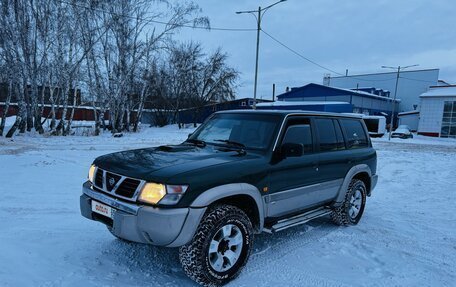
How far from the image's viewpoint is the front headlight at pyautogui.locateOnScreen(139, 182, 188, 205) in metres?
3.01

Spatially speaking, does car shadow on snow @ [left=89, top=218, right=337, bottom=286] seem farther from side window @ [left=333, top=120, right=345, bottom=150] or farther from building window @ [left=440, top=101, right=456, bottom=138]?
building window @ [left=440, top=101, right=456, bottom=138]

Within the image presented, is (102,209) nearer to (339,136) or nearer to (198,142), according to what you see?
(198,142)

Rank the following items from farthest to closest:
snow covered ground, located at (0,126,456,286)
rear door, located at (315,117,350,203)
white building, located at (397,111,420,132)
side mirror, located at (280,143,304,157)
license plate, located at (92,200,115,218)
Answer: white building, located at (397,111,420,132)
rear door, located at (315,117,350,203)
side mirror, located at (280,143,304,157)
snow covered ground, located at (0,126,456,286)
license plate, located at (92,200,115,218)

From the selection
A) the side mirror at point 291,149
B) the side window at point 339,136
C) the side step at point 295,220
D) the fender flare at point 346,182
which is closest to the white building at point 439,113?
the fender flare at point 346,182

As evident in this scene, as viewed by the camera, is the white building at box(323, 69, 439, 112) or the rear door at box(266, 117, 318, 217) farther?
the white building at box(323, 69, 439, 112)

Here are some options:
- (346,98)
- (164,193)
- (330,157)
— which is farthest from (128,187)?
(346,98)

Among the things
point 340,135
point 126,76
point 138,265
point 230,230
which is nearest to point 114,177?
point 138,265

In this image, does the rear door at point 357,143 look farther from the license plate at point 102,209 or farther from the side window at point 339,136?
the license plate at point 102,209

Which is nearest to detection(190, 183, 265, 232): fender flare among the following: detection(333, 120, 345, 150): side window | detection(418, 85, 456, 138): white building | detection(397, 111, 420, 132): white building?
detection(333, 120, 345, 150): side window

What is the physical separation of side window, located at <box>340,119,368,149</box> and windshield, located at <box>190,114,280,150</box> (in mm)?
1717

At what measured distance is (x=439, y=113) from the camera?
147 feet

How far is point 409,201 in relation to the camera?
725 cm

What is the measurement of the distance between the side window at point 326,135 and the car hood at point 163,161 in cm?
153

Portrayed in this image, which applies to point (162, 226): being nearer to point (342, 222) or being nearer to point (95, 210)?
point (95, 210)
